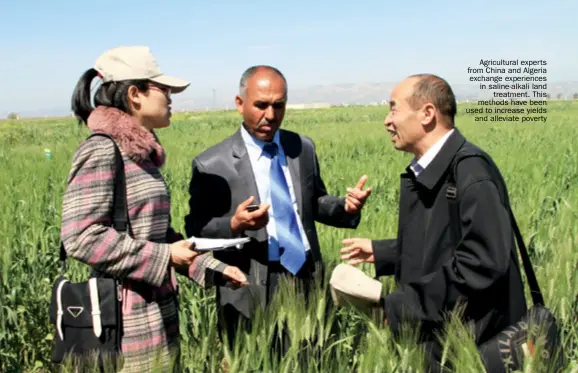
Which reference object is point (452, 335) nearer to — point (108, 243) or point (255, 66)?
point (108, 243)

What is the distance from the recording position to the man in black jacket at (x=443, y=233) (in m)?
1.49

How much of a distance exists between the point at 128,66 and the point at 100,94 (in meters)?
0.14

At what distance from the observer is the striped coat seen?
5.37 feet

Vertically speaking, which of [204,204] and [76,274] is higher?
[204,204]

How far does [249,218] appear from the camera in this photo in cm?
201

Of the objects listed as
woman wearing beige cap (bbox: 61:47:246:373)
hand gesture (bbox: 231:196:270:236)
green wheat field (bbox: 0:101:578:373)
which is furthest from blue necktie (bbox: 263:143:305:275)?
woman wearing beige cap (bbox: 61:47:246:373)

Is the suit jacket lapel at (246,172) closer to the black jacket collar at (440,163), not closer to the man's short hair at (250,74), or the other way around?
the man's short hair at (250,74)

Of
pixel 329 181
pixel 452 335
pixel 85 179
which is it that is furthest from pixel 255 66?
pixel 329 181

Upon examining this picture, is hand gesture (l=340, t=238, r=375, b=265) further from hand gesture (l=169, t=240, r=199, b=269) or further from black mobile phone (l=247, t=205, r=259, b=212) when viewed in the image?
hand gesture (l=169, t=240, r=199, b=269)

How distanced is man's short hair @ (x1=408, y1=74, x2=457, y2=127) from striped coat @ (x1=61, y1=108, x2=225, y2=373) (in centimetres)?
87

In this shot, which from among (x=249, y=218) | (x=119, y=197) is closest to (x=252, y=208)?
(x=249, y=218)

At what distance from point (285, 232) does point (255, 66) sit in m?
0.72

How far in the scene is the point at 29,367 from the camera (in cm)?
279

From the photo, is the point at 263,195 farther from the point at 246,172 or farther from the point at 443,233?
the point at 443,233
